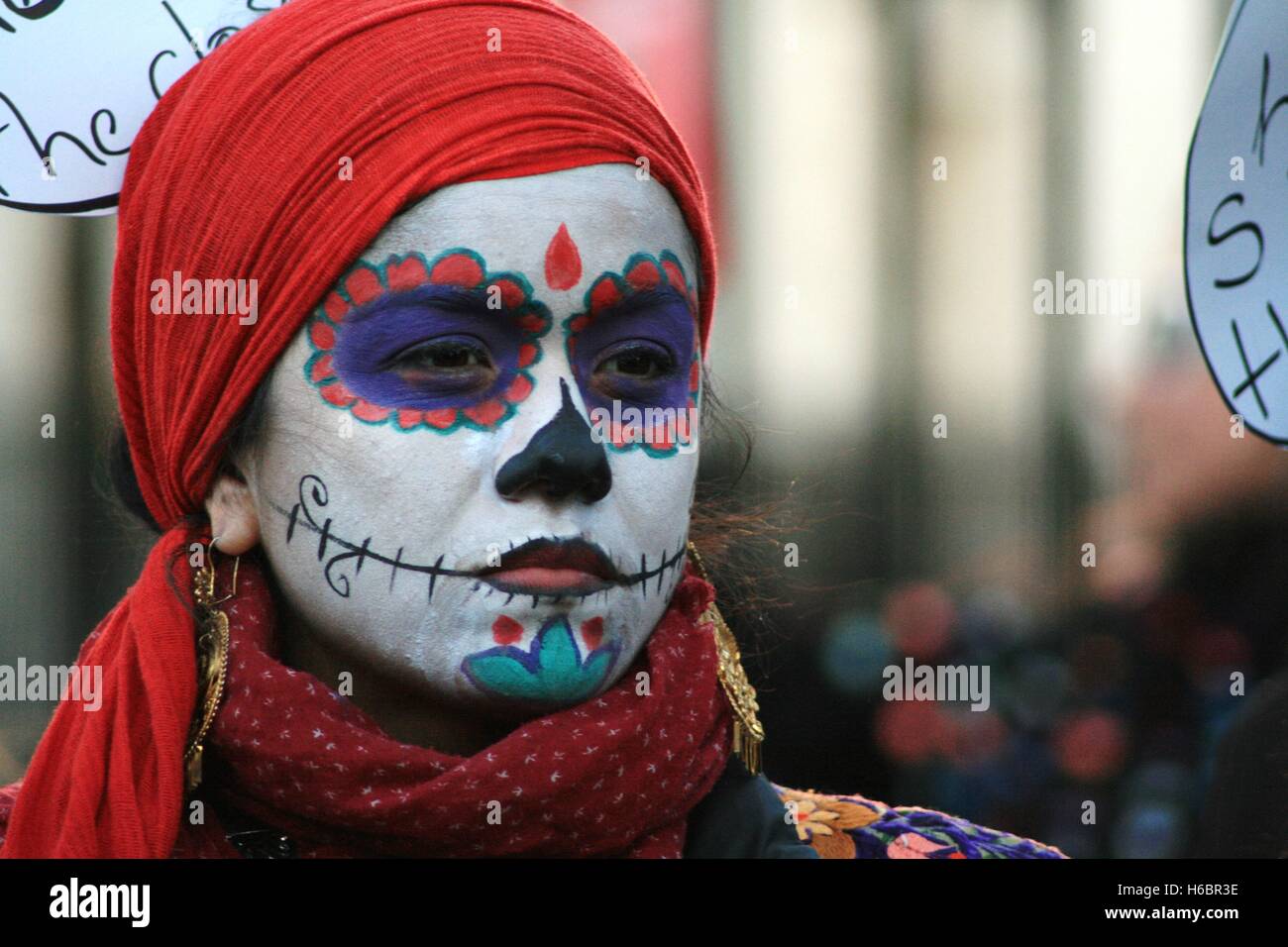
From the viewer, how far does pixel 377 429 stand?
6.59 feet

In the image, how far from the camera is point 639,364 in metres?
2.15

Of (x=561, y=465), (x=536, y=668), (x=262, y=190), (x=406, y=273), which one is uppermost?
(x=262, y=190)

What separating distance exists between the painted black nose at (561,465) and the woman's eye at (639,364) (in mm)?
118

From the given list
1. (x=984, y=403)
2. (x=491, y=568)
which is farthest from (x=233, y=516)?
(x=984, y=403)

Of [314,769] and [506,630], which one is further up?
[506,630]

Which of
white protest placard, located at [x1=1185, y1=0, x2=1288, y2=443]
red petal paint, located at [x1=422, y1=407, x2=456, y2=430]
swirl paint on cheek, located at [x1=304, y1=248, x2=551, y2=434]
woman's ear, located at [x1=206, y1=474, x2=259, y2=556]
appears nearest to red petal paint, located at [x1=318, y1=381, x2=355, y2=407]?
swirl paint on cheek, located at [x1=304, y1=248, x2=551, y2=434]

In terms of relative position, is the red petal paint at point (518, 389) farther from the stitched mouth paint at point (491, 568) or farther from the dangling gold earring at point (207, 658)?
the dangling gold earring at point (207, 658)

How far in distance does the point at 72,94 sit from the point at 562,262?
839 millimetres

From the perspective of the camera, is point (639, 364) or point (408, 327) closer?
point (408, 327)

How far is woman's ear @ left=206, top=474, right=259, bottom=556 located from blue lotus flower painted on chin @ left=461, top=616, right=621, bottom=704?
365mm

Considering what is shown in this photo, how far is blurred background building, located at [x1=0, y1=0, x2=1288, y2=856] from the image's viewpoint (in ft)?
8.53

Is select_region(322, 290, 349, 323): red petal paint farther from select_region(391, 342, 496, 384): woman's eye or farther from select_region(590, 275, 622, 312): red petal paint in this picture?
select_region(590, 275, 622, 312): red petal paint

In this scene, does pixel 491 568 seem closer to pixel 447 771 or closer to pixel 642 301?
pixel 447 771

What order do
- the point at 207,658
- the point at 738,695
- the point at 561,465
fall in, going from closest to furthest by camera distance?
the point at 561,465 → the point at 207,658 → the point at 738,695
